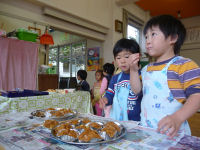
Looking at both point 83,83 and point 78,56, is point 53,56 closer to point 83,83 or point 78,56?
point 78,56

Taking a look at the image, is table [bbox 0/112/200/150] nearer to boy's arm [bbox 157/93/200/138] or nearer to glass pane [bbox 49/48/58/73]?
boy's arm [bbox 157/93/200/138]

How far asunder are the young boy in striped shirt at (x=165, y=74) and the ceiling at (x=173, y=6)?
19.6 feet

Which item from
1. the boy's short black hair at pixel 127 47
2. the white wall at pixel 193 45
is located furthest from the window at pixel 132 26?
the boy's short black hair at pixel 127 47

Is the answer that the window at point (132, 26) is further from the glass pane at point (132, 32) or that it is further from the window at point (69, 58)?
the window at point (69, 58)

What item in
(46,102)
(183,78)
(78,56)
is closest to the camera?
(183,78)

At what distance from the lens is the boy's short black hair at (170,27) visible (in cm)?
85

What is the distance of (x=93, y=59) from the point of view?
5.89 m

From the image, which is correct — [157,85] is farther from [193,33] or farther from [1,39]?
[193,33]

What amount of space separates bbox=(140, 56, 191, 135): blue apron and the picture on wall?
189 inches

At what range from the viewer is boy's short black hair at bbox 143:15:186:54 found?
85 cm

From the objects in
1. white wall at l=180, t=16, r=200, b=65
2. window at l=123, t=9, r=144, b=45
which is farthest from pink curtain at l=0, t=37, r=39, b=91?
white wall at l=180, t=16, r=200, b=65

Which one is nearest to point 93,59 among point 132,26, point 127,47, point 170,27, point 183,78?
point 132,26

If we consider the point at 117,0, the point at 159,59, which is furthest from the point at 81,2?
the point at 159,59

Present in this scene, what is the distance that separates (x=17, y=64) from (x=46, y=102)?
4.91 ft
